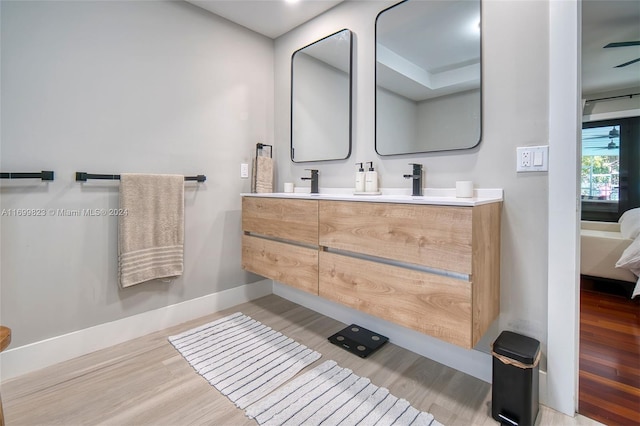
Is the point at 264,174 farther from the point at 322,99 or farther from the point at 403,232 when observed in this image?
the point at 403,232

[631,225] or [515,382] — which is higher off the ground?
[631,225]

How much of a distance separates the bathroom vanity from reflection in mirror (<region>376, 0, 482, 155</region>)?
388 millimetres

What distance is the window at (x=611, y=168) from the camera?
13.8 feet

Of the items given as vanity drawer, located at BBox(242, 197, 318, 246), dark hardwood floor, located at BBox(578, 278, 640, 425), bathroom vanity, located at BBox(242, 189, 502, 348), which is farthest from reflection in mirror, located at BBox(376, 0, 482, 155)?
dark hardwood floor, located at BBox(578, 278, 640, 425)

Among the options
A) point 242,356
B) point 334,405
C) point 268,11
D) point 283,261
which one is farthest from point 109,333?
point 268,11

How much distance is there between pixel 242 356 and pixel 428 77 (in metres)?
2.02

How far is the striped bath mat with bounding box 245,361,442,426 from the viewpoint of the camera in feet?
4.26

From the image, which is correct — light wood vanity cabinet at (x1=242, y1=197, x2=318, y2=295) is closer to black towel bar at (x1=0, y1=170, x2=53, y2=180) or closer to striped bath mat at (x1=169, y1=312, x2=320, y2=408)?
striped bath mat at (x1=169, y1=312, x2=320, y2=408)

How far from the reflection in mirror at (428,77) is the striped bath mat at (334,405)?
4.42 ft

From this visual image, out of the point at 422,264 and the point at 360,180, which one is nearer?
the point at 422,264

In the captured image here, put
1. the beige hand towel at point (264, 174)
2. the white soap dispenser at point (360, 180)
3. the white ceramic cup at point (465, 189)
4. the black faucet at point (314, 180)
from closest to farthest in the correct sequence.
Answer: the white ceramic cup at point (465, 189) < the white soap dispenser at point (360, 180) < the black faucet at point (314, 180) < the beige hand towel at point (264, 174)

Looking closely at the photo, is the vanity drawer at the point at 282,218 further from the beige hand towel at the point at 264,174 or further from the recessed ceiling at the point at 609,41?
the recessed ceiling at the point at 609,41

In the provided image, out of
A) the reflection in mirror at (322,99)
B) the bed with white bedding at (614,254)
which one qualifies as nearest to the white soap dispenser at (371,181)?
the reflection in mirror at (322,99)

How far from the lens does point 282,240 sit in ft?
7.07
